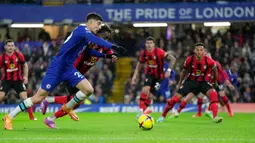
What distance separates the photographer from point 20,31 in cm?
→ 3553

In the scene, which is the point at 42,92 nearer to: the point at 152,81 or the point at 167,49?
the point at 152,81

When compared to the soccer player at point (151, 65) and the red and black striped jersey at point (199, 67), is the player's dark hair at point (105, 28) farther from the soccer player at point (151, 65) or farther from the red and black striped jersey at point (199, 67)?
the soccer player at point (151, 65)

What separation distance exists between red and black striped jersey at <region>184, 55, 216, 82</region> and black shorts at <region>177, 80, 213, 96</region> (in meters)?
0.13

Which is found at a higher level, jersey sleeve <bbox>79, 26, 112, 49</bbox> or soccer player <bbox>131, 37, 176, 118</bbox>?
jersey sleeve <bbox>79, 26, 112, 49</bbox>

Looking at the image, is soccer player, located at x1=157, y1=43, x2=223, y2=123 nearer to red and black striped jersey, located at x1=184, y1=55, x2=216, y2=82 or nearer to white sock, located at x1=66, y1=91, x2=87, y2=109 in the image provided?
red and black striped jersey, located at x1=184, y1=55, x2=216, y2=82

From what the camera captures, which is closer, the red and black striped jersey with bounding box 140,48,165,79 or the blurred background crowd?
the red and black striped jersey with bounding box 140,48,165,79

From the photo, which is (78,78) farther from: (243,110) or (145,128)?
(243,110)

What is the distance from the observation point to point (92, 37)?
1216 cm

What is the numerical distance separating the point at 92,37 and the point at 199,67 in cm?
549

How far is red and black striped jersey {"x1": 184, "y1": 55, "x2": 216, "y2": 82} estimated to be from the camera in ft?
55.6

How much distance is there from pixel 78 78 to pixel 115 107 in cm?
1516

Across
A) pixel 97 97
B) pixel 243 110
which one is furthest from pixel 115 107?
pixel 243 110

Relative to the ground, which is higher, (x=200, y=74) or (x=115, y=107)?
(x=200, y=74)

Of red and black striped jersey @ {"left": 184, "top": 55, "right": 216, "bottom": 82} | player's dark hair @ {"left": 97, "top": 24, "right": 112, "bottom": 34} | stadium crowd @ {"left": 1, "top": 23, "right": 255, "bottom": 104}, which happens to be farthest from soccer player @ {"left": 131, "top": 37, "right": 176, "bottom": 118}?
stadium crowd @ {"left": 1, "top": 23, "right": 255, "bottom": 104}
